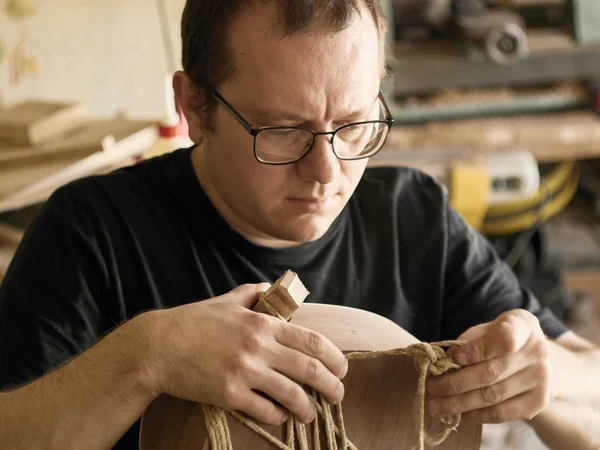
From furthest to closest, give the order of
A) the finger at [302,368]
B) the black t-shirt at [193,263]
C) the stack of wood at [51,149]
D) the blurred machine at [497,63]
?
1. the blurred machine at [497,63]
2. the stack of wood at [51,149]
3. the black t-shirt at [193,263]
4. the finger at [302,368]

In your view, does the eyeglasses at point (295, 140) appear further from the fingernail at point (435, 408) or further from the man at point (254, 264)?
the fingernail at point (435, 408)

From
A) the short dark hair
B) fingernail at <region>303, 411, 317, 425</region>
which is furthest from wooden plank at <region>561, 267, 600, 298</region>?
fingernail at <region>303, 411, 317, 425</region>

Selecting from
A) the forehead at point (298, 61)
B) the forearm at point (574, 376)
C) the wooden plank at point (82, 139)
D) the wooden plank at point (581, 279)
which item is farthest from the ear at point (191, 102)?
the wooden plank at point (581, 279)

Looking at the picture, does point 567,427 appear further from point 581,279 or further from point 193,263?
point 581,279

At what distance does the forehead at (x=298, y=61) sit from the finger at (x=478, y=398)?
0.41 metres

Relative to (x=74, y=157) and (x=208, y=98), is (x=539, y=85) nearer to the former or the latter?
(x=74, y=157)

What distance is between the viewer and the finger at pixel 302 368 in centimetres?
82

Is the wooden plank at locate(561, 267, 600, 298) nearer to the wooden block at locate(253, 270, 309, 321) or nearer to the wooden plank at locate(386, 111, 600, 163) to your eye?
the wooden plank at locate(386, 111, 600, 163)

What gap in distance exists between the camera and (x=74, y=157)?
6.31 feet

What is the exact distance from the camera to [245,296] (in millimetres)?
880

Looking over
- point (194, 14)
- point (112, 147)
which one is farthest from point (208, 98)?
point (112, 147)

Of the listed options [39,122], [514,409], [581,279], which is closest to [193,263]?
[514,409]

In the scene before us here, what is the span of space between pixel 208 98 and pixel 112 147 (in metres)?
0.86

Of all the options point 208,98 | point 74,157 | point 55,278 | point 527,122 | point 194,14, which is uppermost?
point 194,14
